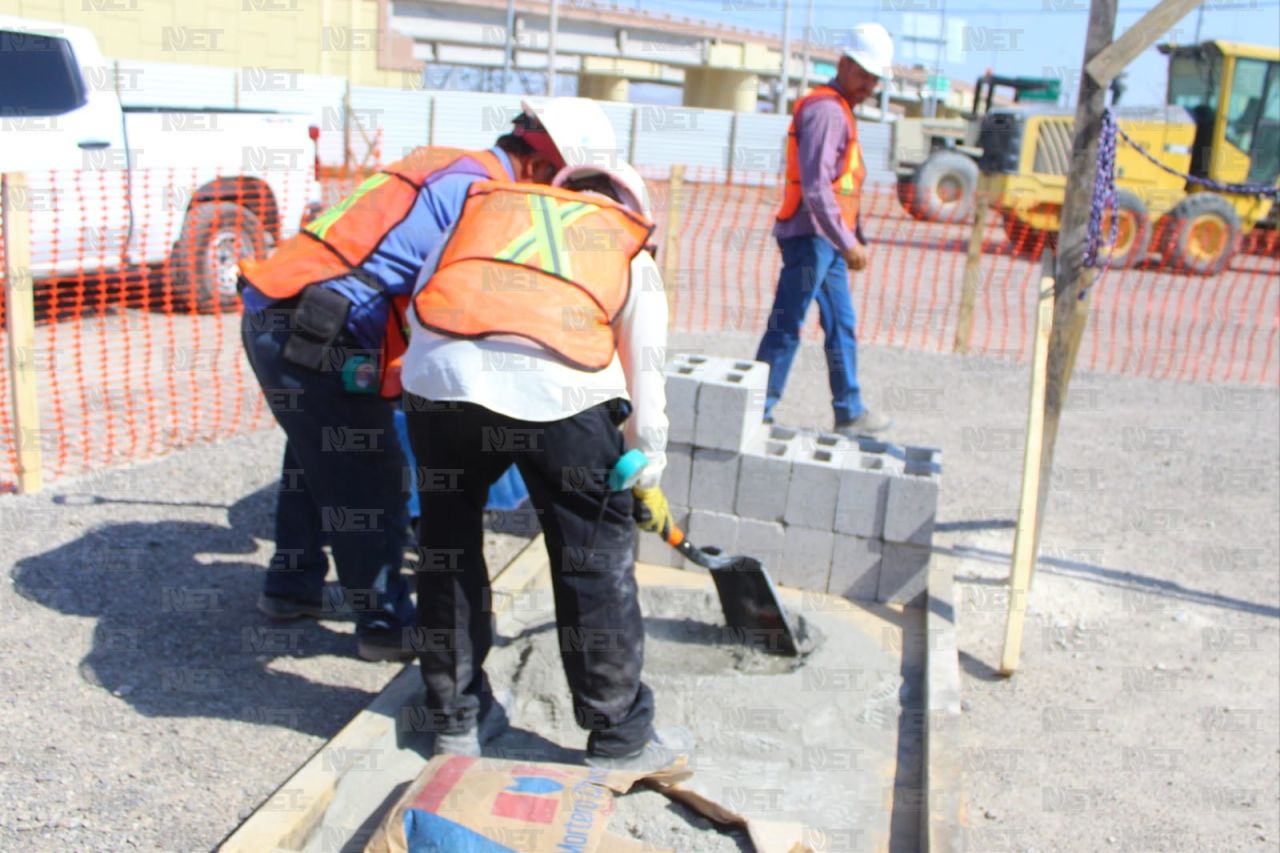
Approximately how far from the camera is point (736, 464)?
476cm

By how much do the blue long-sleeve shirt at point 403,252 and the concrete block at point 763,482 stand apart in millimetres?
1743

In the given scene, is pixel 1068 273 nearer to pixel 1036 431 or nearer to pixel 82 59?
pixel 1036 431

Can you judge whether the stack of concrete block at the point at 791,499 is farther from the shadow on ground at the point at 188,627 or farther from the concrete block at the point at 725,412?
the shadow on ground at the point at 188,627

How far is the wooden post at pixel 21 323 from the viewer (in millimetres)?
5004

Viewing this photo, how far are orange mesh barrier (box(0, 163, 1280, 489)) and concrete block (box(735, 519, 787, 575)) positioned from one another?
321 centimetres

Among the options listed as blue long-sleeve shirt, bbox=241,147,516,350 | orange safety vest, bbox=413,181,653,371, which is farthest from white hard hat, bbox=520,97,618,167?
blue long-sleeve shirt, bbox=241,147,516,350

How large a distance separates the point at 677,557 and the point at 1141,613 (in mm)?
2003

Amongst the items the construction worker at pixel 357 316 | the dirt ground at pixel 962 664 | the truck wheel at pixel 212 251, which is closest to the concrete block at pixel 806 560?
the dirt ground at pixel 962 664

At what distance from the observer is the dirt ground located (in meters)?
3.37

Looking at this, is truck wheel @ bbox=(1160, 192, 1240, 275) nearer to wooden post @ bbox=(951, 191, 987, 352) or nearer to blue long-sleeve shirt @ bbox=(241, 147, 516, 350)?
wooden post @ bbox=(951, 191, 987, 352)

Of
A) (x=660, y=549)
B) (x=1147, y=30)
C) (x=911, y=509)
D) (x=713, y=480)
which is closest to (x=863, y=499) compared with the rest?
(x=911, y=509)

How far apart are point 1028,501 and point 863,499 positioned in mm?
622

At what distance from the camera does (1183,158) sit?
15.6m

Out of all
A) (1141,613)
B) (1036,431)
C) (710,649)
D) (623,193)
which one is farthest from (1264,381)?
(623,193)
